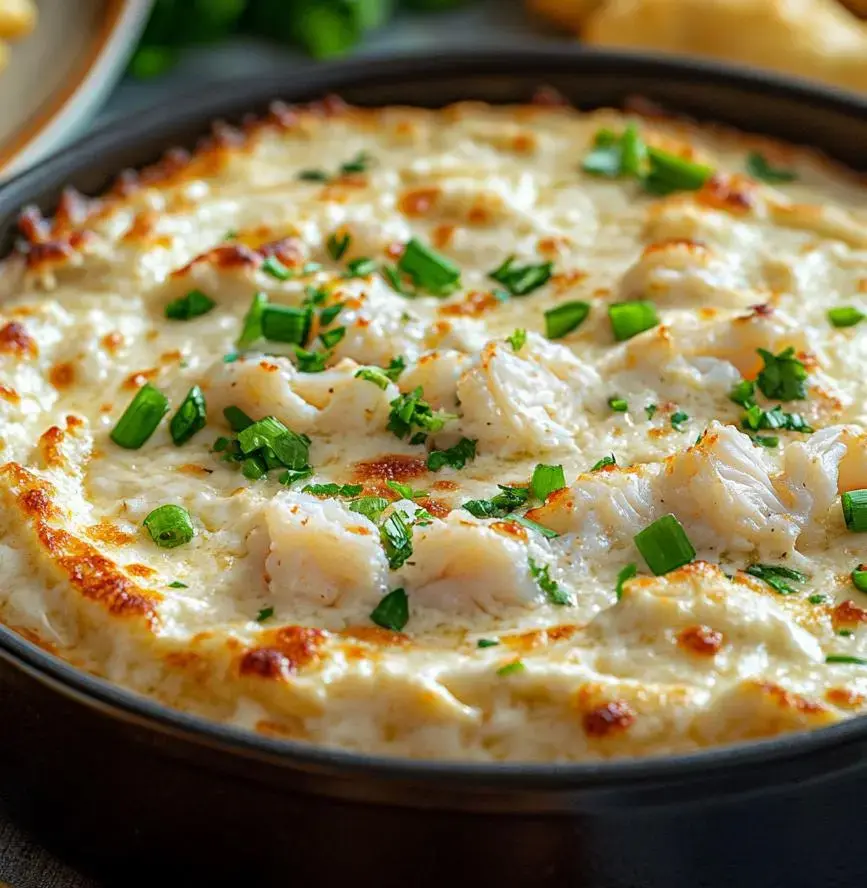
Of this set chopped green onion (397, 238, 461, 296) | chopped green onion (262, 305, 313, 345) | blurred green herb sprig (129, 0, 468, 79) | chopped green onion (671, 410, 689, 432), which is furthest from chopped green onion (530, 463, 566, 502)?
blurred green herb sprig (129, 0, 468, 79)

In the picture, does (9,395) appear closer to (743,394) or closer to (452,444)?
(452,444)

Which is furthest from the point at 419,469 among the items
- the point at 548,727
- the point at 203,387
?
the point at 548,727

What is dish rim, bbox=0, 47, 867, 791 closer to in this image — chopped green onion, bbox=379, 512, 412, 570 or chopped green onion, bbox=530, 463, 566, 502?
chopped green onion, bbox=379, 512, 412, 570

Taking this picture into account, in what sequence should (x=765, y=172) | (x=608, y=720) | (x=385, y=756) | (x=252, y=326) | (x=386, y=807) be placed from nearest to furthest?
(x=386, y=807)
(x=385, y=756)
(x=608, y=720)
(x=252, y=326)
(x=765, y=172)

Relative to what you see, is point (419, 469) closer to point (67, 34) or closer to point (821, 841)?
point (821, 841)

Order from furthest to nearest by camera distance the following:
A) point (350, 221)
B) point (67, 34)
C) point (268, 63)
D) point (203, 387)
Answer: point (268, 63)
point (67, 34)
point (350, 221)
point (203, 387)

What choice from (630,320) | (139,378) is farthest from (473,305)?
(139,378)
